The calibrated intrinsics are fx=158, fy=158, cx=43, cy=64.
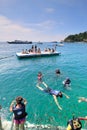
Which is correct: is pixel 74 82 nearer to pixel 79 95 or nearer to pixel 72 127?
pixel 79 95

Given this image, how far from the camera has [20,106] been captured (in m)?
6.52

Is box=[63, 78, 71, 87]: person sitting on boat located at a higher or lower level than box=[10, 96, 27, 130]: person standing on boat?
lower

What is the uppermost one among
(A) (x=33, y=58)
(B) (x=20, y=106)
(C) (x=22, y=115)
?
(B) (x=20, y=106)

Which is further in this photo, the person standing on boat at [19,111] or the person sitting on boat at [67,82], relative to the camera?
the person sitting on boat at [67,82]

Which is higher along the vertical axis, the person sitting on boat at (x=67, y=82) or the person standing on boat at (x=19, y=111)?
the person standing on boat at (x=19, y=111)

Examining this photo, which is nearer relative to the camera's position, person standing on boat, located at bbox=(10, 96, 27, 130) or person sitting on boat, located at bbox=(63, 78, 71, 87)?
person standing on boat, located at bbox=(10, 96, 27, 130)

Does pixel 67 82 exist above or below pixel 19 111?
below

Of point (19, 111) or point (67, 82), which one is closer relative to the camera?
point (19, 111)

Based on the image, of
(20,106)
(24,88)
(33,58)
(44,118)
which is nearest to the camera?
(20,106)

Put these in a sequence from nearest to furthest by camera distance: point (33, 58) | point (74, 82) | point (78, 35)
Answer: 1. point (74, 82)
2. point (33, 58)
3. point (78, 35)

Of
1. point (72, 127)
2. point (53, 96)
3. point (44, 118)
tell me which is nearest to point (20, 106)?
point (72, 127)

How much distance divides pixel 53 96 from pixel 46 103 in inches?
40.8

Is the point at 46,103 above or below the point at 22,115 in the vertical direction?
below

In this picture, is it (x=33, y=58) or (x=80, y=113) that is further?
(x=33, y=58)
